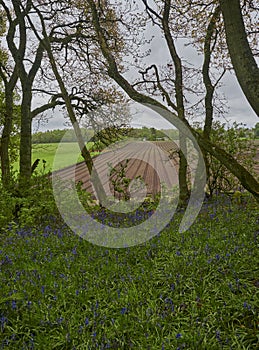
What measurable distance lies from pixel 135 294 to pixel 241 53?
7.19ft

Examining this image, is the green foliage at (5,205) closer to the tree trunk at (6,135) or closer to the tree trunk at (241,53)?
the tree trunk at (6,135)

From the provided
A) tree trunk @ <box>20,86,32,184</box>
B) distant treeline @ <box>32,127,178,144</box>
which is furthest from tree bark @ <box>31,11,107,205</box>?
tree trunk @ <box>20,86,32,184</box>

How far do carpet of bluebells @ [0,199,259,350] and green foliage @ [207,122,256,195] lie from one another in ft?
11.0

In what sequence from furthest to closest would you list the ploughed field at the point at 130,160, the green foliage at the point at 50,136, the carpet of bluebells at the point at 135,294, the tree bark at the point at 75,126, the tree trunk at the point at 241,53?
the green foliage at the point at 50,136
the ploughed field at the point at 130,160
the tree bark at the point at 75,126
the tree trunk at the point at 241,53
the carpet of bluebells at the point at 135,294

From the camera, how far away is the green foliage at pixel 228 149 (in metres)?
7.59

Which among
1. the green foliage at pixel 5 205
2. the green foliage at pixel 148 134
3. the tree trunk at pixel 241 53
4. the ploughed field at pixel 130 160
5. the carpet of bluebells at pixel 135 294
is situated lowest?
the carpet of bluebells at pixel 135 294

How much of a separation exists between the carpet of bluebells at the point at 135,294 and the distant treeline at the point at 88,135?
9.44 ft

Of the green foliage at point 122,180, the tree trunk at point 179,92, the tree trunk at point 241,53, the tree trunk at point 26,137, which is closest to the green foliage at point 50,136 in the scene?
the tree trunk at point 26,137

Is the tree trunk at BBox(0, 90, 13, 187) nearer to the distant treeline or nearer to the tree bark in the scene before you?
the distant treeline

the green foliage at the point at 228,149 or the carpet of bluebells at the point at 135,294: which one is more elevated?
the green foliage at the point at 228,149

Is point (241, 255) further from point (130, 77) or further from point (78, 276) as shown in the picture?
point (130, 77)

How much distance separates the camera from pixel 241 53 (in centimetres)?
283

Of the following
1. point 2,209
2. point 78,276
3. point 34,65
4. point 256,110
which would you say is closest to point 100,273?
point 78,276

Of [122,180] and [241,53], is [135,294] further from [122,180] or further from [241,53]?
[122,180]
